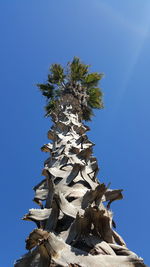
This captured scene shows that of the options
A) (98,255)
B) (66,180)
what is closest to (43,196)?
(66,180)

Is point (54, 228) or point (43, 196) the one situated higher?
point (43, 196)

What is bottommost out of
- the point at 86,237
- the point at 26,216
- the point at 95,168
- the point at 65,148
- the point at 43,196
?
the point at 86,237

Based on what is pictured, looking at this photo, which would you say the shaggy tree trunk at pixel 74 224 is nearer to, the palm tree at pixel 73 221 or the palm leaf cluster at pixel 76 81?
the palm tree at pixel 73 221

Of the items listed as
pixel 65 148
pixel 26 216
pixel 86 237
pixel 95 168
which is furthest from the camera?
pixel 65 148

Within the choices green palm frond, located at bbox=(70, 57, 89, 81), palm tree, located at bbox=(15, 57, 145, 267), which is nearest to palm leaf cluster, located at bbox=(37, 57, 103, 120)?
green palm frond, located at bbox=(70, 57, 89, 81)

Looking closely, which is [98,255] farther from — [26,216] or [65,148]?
[65,148]

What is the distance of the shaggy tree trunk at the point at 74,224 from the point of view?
1.59 m

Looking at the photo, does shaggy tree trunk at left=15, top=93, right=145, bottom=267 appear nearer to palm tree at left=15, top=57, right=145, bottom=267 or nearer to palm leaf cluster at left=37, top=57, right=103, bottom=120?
palm tree at left=15, top=57, right=145, bottom=267

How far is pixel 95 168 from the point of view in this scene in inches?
136

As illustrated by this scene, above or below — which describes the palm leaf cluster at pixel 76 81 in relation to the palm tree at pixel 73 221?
above

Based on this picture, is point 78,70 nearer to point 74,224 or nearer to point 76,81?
point 76,81

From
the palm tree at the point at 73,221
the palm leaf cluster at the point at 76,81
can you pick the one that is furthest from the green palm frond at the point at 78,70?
the palm tree at the point at 73,221

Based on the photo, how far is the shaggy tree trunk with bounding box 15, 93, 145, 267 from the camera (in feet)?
5.21

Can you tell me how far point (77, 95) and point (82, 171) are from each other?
5196 millimetres
